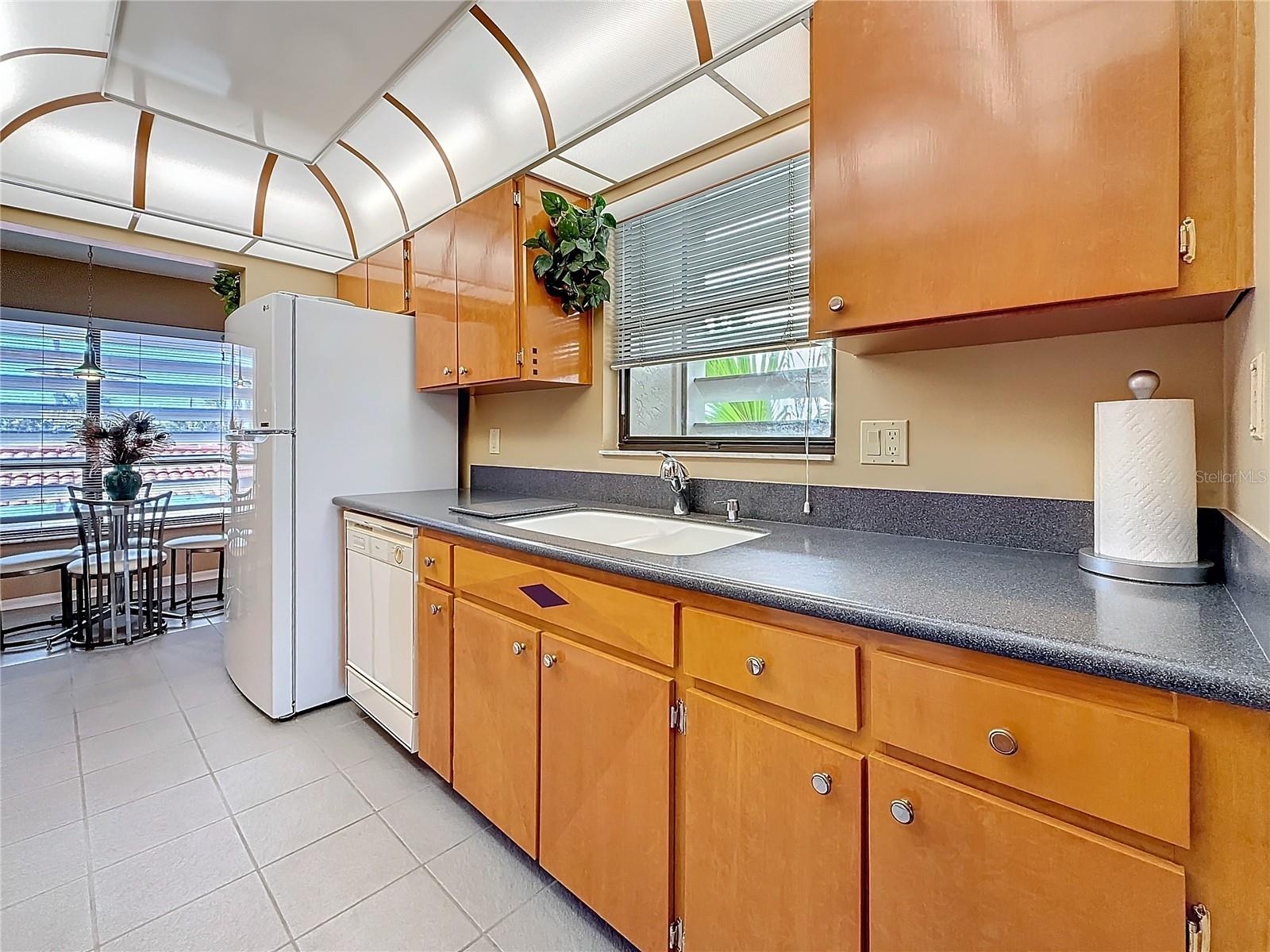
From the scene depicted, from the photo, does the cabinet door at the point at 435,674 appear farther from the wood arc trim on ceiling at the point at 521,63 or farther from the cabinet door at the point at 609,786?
the wood arc trim on ceiling at the point at 521,63

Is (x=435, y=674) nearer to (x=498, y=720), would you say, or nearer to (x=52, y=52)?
(x=498, y=720)

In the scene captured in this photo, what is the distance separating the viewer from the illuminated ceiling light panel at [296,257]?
3113mm

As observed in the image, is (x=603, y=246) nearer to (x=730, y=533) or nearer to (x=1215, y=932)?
(x=730, y=533)

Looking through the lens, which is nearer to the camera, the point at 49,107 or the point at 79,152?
the point at 49,107

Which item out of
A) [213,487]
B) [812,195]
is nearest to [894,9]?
[812,195]

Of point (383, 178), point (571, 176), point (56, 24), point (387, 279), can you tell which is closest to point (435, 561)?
point (571, 176)

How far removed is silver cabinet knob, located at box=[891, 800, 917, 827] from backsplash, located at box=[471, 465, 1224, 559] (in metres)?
0.73

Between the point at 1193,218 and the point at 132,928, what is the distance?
101 inches

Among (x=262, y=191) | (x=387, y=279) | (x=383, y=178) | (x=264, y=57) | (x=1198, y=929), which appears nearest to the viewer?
(x=1198, y=929)

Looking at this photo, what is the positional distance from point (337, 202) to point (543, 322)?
172 cm

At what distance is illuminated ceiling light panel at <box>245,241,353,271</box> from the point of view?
3113 mm

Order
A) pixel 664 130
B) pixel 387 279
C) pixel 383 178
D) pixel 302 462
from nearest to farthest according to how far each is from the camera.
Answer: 1. pixel 664 130
2. pixel 302 462
3. pixel 383 178
4. pixel 387 279

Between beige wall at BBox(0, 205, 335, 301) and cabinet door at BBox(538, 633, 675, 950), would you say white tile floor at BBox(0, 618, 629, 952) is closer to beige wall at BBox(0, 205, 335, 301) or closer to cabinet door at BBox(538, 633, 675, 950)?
cabinet door at BBox(538, 633, 675, 950)

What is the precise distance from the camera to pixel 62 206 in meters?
2.58
